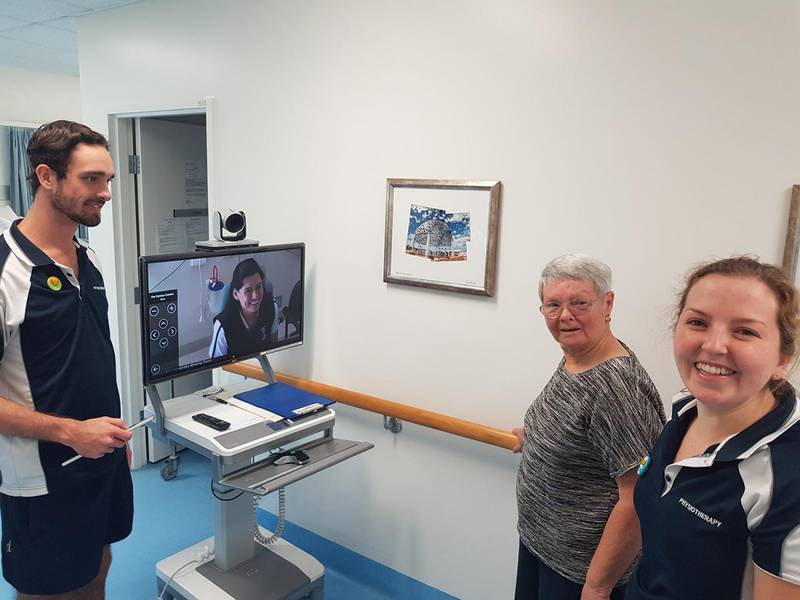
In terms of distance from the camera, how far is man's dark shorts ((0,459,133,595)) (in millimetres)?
1743

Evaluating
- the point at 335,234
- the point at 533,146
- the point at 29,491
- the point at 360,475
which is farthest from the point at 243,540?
the point at 533,146

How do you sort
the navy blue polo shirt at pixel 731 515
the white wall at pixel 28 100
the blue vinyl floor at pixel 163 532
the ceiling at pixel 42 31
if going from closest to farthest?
the navy blue polo shirt at pixel 731 515, the blue vinyl floor at pixel 163 532, the ceiling at pixel 42 31, the white wall at pixel 28 100

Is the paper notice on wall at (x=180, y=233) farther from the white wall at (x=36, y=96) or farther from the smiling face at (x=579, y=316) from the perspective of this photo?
the white wall at (x=36, y=96)

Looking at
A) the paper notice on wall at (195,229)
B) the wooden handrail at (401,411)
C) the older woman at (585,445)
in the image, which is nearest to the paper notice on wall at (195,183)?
the paper notice on wall at (195,229)

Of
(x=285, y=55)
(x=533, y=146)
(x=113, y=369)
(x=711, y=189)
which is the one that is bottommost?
(x=113, y=369)

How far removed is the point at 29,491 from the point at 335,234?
1353 millimetres

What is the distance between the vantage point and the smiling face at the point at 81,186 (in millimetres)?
1762

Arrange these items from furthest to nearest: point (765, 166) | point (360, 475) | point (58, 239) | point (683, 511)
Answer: point (360, 475) < point (58, 239) < point (765, 166) < point (683, 511)

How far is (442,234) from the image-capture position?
2150 mm

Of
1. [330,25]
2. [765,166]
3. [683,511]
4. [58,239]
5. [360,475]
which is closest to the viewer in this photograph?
[683,511]

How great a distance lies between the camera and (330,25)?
2.34 m

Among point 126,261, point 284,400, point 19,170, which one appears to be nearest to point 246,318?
Answer: point 284,400

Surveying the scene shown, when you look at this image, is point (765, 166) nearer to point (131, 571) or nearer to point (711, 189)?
point (711, 189)

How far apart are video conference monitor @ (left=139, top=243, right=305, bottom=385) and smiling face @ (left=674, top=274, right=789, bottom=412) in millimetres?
1535
